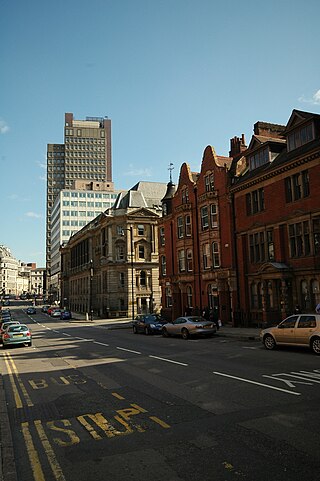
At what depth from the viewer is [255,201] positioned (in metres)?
30.8

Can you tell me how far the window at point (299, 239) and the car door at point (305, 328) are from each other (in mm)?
9594

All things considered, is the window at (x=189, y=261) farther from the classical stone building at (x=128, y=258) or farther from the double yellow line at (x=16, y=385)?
the double yellow line at (x=16, y=385)

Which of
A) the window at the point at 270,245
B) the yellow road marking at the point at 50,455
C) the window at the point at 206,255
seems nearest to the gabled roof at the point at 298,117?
the window at the point at 270,245

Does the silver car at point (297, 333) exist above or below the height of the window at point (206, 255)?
below

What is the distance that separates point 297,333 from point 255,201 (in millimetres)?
15560

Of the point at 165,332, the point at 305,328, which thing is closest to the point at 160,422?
the point at 305,328

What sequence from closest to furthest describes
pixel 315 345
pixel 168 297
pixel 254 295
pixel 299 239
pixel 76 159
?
pixel 315 345 < pixel 299 239 < pixel 254 295 < pixel 168 297 < pixel 76 159

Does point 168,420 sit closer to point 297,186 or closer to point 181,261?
point 297,186

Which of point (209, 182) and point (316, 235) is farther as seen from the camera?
point (209, 182)

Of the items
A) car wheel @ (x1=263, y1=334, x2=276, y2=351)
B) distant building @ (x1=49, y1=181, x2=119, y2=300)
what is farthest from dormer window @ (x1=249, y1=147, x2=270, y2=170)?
distant building @ (x1=49, y1=181, x2=119, y2=300)

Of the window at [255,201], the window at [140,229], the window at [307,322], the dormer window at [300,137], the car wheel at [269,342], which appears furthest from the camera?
the window at [140,229]

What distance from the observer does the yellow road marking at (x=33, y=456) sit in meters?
5.73

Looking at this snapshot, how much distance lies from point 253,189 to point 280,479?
88.5 feet

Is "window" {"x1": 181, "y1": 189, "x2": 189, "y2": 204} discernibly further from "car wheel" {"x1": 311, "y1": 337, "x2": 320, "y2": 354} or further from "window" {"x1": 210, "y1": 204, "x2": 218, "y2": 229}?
"car wheel" {"x1": 311, "y1": 337, "x2": 320, "y2": 354}
